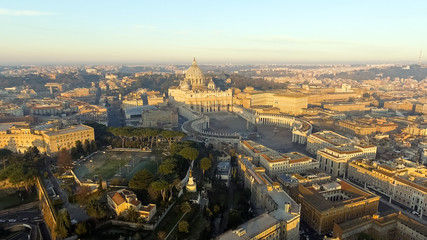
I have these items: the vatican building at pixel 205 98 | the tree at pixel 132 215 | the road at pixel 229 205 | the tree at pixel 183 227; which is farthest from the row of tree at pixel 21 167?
the vatican building at pixel 205 98

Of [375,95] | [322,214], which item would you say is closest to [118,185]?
[322,214]

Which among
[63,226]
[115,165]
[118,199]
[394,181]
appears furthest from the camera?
[115,165]

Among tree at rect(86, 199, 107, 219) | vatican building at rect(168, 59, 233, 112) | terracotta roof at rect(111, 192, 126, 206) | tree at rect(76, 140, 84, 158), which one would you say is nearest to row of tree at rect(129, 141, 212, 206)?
terracotta roof at rect(111, 192, 126, 206)

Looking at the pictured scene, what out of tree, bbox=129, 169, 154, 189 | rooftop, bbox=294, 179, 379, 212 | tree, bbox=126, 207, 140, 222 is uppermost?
tree, bbox=129, 169, 154, 189

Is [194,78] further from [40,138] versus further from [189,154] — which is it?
[189,154]

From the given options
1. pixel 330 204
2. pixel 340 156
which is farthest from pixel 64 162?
pixel 340 156

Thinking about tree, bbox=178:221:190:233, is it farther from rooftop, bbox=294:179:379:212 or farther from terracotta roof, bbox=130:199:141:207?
rooftop, bbox=294:179:379:212

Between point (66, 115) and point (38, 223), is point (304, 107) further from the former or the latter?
point (38, 223)

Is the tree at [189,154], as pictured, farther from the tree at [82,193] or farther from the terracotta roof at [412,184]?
the terracotta roof at [412,184]

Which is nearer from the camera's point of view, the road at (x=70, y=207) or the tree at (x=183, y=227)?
the tree at (x=183, y=227)
